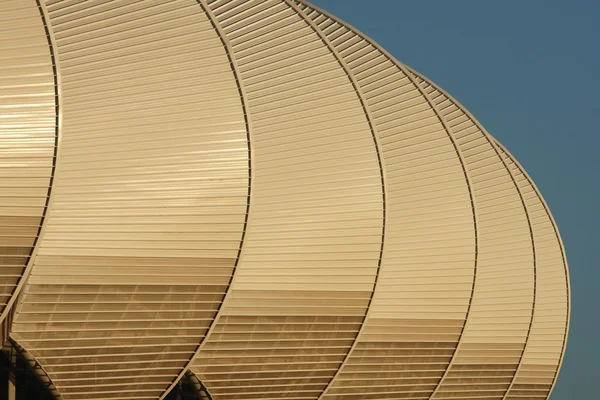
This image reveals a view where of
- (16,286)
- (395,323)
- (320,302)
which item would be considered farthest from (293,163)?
(16,286)

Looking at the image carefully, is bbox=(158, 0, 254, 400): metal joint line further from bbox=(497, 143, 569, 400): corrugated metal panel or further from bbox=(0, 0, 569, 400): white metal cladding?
bbox=(497, 143, 569, 400): corrugated metal panel

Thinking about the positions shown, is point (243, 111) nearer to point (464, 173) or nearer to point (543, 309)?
point (464, 173)

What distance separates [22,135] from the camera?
37.9 metres

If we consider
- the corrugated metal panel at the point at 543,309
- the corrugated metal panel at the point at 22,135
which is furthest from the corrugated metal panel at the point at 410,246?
the corrugated metal panel at the point at 22,135

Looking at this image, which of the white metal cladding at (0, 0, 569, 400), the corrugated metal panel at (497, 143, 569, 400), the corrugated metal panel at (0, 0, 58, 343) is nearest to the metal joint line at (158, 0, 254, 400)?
the white metal cladding at (0, 0, 569, 400)

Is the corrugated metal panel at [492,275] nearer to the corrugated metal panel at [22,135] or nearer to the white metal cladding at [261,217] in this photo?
the white metal cladding at [261,217]

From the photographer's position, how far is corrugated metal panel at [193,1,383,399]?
48.6 m

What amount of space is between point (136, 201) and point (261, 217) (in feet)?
22.3

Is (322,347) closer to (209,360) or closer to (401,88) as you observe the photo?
(209,360)

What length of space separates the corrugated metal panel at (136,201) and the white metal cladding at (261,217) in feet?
0.24

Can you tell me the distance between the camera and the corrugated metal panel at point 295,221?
160ft

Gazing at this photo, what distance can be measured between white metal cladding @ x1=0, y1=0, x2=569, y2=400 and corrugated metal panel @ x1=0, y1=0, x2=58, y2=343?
0.28 feet

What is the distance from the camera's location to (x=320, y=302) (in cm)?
5062

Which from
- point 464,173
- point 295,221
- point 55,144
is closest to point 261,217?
point 295,221
